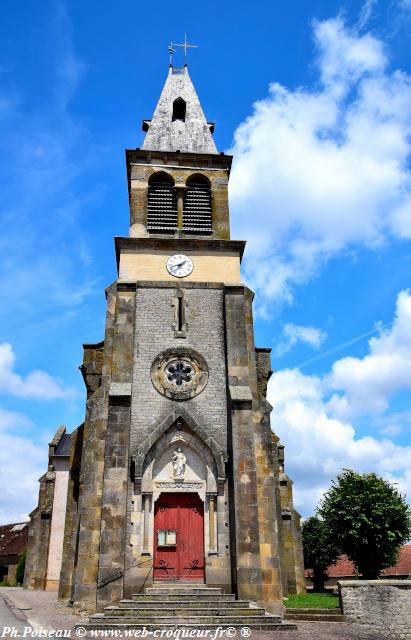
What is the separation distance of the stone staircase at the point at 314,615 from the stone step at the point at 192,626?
84.8 inches

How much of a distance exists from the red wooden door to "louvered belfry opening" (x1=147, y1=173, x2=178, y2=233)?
34.1 feet

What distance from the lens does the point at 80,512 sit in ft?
53.5

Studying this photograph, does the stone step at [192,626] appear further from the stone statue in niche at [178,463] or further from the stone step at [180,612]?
the stone statue in niche at [178,463]

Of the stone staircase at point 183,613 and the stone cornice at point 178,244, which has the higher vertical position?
the stone cornice at point 178,244

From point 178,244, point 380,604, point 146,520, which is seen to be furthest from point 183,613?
point 178,244

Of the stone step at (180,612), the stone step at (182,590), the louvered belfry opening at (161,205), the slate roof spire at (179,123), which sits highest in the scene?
the slate roof spire at (179,123)

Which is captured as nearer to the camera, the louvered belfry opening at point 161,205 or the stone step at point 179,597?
the stone step at point 179,597

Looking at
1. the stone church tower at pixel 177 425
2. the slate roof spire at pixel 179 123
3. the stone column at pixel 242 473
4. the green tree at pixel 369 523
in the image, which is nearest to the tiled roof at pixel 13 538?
the green tree at pixel 369 523

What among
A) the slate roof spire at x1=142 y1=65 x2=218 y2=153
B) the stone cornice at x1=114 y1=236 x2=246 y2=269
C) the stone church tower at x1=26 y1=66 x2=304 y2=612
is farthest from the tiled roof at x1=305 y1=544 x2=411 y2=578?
the slate roof spire at x1=142 y1=65 x2=218 y2=153

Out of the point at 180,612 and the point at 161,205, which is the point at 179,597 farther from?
the point at 161,205

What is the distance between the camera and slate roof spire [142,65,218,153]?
24.0m

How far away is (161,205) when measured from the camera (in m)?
22.1

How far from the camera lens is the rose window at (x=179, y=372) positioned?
61.0 ft

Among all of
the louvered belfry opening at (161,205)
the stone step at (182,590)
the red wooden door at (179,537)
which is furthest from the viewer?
the louvered belfry opening at (161,205)
